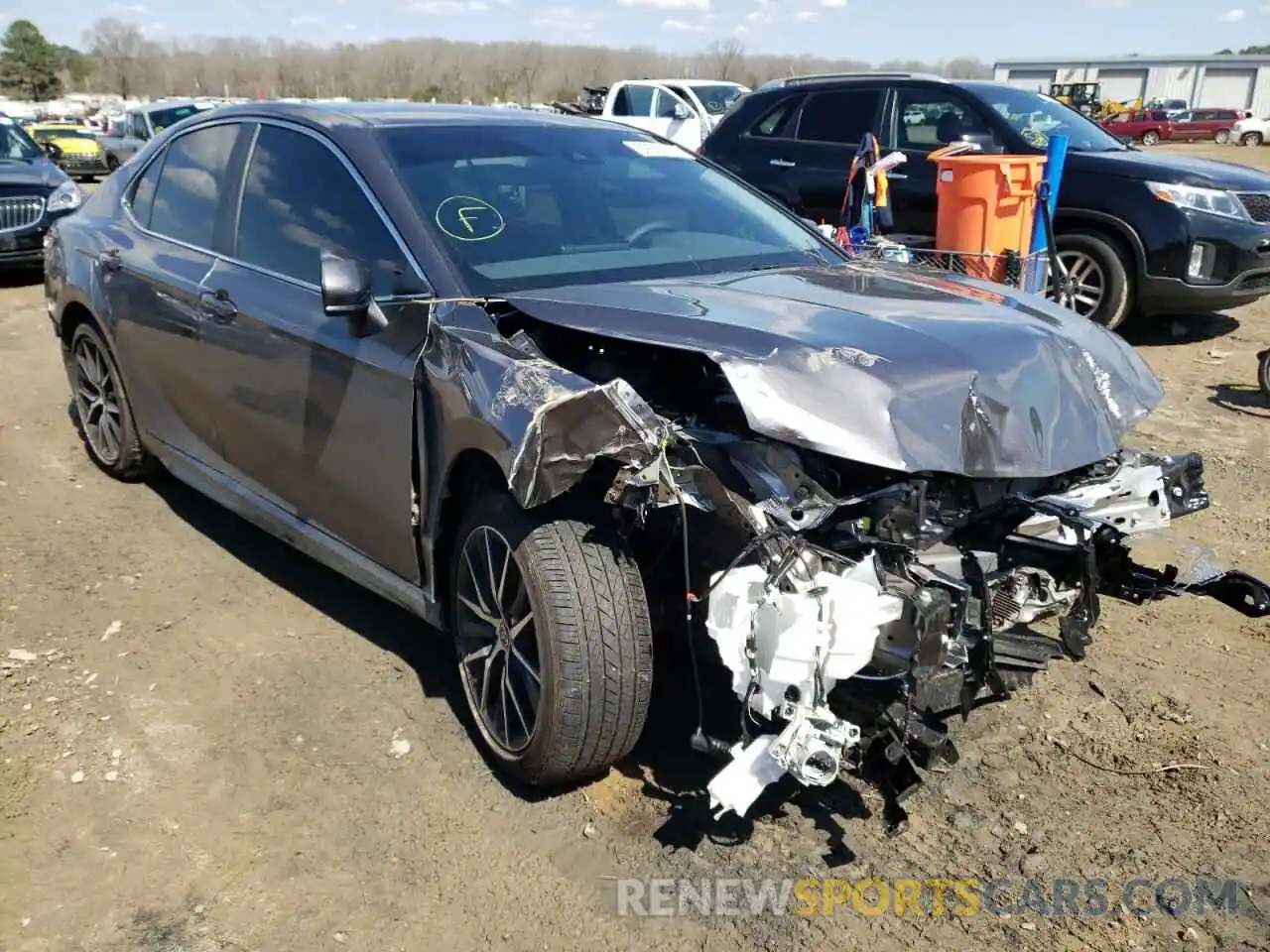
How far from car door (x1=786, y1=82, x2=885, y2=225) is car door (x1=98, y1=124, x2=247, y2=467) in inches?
215

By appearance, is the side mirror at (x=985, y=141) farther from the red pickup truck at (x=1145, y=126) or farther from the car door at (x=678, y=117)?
the red pickup truck at (x=1145, y=126)

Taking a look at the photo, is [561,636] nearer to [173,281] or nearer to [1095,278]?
[173,281]

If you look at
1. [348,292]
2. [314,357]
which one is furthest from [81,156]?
[348,292]

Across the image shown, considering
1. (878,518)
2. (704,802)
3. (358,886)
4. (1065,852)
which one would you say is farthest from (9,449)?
(1065,852)

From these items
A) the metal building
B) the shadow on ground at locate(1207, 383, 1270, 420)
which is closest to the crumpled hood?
the shadow on ground at locate(1207, 383, 1270, 420)

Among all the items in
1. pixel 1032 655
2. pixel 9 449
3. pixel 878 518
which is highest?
pixel 878 518

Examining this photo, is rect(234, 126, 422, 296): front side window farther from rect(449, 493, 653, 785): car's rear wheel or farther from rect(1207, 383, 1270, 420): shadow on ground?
rect(1207, 383, 1270, 420): shadow on ground

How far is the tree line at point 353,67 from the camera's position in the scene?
80775 millimetres

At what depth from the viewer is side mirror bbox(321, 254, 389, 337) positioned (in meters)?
2.96

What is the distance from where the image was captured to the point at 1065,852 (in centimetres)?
280

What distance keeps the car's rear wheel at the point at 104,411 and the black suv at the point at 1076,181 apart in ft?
18.6

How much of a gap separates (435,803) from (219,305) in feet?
6.45

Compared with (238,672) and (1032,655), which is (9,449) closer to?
A: (238,672)

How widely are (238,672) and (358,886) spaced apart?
4.10 feet
